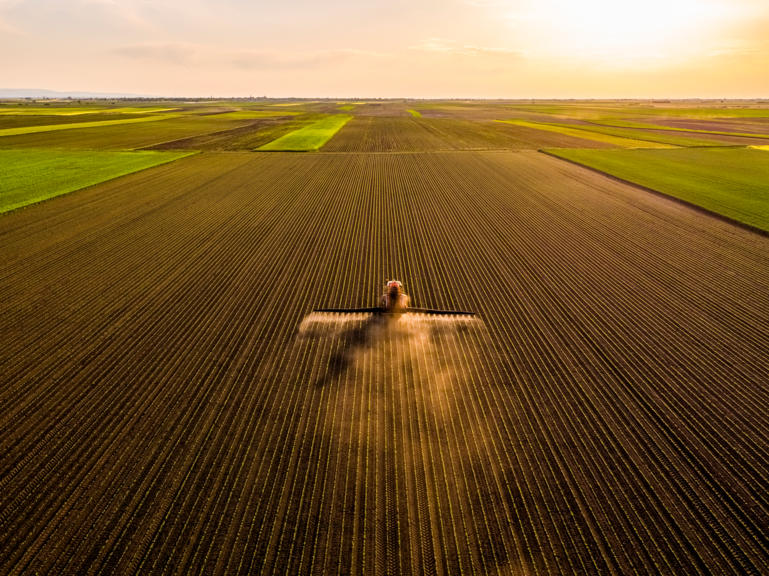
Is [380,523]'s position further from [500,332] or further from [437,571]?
[500,332]

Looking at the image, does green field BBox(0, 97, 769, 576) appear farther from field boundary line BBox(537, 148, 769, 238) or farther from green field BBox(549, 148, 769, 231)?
green field BBox(549, 148, 769, 231)

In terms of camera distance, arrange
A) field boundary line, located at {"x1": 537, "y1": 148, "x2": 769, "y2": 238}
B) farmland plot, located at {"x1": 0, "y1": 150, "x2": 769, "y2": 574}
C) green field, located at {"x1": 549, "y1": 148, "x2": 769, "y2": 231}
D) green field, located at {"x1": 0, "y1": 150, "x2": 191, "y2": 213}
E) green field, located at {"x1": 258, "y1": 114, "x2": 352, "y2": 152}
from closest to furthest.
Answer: farmland plot, located at {"x1": 0, "y1": 150, "x2": 769, "y2": 574}, field boundary line, located at {"x1": 537, "y1": 148, "x2": 769, "y2": 238}, green field, located at {"x1": 549, "y1": 148, "x2": 769, "y2": 231}, green field, located at {"x1": 0, "y1": 150, "x2": 191, "y2": 213}, green field, located at {"x1": 258, "y1": 114, "x2": 352, "y2": 152}

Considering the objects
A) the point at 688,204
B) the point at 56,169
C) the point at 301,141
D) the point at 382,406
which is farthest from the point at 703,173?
the point at 56,169

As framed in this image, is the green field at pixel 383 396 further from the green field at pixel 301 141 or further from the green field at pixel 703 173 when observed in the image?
the green field at pixel 301 141

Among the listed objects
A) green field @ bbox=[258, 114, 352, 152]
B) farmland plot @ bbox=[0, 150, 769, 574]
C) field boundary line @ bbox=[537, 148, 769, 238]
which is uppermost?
green field @ bbox=[258, 114, 352, 152]

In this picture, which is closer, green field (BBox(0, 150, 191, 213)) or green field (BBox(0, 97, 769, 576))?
green field (BBox(0, 97, 769, 576))

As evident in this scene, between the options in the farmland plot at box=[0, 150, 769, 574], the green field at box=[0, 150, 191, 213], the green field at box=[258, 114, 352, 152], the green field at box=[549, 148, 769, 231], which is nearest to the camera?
the farmland plot at box=[0, 150, 769, 574]

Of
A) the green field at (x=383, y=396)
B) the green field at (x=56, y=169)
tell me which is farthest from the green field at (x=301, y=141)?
the green field at (x=383, y=396)

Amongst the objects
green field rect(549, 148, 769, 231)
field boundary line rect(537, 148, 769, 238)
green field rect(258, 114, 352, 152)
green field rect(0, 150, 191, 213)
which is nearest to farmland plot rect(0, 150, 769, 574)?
field boundary line rect(537, 148, 769, 238)
